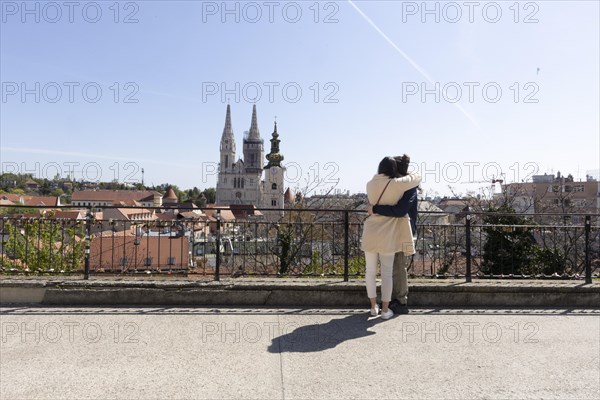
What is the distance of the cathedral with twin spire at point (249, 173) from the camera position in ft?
350

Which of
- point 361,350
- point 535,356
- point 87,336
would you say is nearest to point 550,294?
point 535,356

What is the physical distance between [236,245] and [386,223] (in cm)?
281

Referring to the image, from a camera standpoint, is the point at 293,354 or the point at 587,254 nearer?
the point at 293,354

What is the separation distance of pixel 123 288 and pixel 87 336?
128 centimetres

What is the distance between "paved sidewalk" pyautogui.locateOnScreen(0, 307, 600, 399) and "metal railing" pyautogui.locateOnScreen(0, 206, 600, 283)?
1.21 m

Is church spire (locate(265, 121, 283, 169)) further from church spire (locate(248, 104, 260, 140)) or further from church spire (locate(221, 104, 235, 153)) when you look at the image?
church spire (locate(248, 104, 260, 140))

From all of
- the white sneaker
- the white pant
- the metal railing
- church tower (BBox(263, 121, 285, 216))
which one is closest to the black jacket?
the white pant

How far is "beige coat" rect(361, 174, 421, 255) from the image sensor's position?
455cm

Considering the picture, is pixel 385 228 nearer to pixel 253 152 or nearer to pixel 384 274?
pixel 384 274

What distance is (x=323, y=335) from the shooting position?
161 inches

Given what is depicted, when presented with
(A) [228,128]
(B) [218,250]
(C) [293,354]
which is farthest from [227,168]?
(C) [293,354]

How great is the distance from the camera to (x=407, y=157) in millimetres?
4793

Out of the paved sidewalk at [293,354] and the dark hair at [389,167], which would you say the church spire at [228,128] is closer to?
the paved sidewalk at [293,354]

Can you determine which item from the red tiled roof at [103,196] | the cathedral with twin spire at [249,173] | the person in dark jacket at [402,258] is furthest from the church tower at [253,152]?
the person in dark jacket at [402,258]
